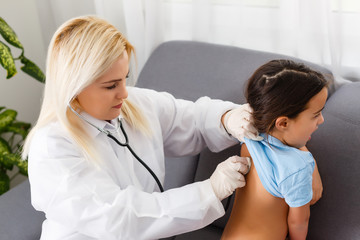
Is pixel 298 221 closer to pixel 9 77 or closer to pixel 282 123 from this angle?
pixel 282 123

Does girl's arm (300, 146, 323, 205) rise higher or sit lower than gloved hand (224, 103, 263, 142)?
lower

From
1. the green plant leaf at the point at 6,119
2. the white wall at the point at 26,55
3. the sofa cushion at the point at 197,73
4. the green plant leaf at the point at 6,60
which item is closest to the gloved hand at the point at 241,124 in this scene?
the sofa cushion at the point at 197,73

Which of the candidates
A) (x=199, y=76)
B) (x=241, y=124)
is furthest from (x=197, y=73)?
(x=241, y=124)

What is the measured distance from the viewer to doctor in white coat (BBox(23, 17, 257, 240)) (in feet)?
3.52

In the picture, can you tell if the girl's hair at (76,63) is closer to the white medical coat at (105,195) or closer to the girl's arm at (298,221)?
the white medical coat at (105,195)

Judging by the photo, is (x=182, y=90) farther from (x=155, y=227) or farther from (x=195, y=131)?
(x=155, y=227)

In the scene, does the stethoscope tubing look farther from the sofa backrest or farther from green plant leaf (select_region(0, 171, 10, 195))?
green plant leaf (select_region(0, 171, 10, 195))

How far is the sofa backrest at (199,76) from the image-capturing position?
158 centimetres

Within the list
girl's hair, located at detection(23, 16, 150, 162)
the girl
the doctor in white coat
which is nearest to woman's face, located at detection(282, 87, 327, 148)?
the girl

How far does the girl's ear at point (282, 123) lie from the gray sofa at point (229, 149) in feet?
0.97

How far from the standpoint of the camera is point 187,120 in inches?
57.6

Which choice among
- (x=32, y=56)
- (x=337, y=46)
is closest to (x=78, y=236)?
(x=337, y=46)

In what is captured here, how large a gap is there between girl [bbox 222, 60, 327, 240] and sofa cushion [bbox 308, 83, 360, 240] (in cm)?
14

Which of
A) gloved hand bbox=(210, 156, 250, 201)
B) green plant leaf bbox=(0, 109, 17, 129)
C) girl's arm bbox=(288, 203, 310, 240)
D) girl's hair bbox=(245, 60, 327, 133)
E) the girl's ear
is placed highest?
girl's hair bbox=(245, 60, 327, 133)
